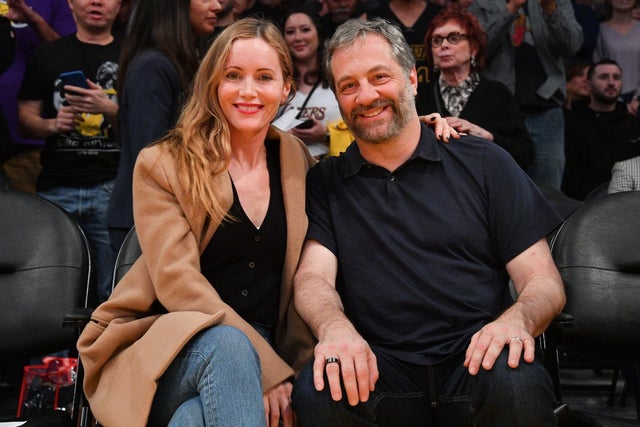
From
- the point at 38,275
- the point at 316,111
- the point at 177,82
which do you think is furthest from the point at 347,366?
the point at 316,111

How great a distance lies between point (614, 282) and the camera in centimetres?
297

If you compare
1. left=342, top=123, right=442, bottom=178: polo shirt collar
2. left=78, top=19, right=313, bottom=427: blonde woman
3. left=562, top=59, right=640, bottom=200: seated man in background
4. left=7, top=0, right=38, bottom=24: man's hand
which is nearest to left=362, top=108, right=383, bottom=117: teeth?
left=342, top=123, right=442, bottom=178: polo shirt collar

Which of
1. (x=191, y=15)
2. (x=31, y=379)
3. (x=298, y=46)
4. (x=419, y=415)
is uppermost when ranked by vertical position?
(x=191, y=15)

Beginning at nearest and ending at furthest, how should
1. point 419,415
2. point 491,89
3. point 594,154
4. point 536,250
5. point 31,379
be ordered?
point 419,415, point 536,250, point 31,379, point 491,89, point 594,154

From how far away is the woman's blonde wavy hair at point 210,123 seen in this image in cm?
267

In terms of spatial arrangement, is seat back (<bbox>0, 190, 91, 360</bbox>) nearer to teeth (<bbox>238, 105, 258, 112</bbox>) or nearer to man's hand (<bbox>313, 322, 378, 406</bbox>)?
teeth (<bbox>238, 105, 258, 112</bbox>)

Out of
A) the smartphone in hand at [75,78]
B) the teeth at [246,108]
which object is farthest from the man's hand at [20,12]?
the teeth at [246,108]

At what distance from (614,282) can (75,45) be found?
2523 millimetres

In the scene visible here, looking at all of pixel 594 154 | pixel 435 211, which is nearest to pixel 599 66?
pixel 594 154

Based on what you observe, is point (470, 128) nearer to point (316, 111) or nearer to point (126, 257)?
point (316, 111)

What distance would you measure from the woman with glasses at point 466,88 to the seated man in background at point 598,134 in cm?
150

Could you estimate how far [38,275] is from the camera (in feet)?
9.99

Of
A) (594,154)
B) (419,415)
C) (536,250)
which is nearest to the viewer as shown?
(419,415)

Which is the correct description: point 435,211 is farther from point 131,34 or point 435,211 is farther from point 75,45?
point 75,45
